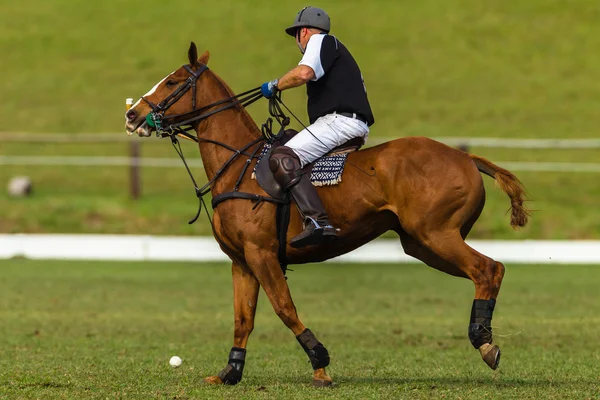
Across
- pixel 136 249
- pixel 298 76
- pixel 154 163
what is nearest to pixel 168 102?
pixel 298 76

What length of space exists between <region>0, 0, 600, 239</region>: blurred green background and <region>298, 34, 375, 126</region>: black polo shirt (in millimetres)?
22087

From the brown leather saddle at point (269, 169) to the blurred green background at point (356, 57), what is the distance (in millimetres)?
21894

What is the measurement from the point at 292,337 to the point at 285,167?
4.96 meters

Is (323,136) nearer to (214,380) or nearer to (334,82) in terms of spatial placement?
(334,82)

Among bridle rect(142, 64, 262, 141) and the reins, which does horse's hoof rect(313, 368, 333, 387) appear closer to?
the reins

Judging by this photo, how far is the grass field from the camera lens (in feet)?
30.4

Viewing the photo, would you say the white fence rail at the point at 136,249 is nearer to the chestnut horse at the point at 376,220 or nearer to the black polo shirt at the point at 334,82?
the chestnut horse at the point at 376,220

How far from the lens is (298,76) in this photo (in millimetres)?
9086

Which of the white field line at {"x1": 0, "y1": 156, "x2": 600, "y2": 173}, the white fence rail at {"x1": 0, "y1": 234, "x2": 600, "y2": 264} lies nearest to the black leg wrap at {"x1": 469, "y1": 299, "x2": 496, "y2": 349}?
the white fence rail at {"x1": 0, "y1": 234, "x2": 600, "y2": 264}

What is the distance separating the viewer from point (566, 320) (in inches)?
588

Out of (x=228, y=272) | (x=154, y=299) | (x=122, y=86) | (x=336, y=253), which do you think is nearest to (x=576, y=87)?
(x=122, y=86)

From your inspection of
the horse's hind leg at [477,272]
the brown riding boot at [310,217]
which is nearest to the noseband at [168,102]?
the brown riding boot at [310,217]

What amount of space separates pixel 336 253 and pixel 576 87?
32.0 metres

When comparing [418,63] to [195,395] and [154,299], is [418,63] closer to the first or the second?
[154,299]
